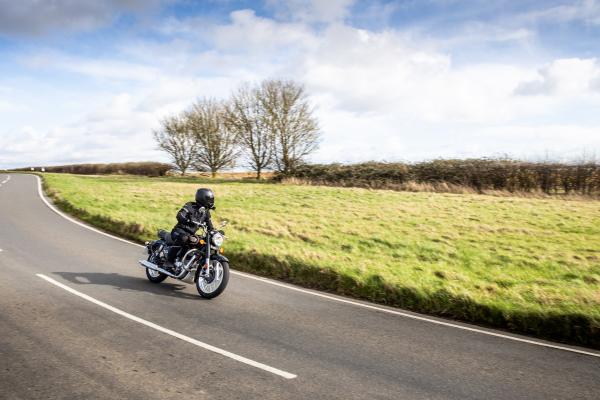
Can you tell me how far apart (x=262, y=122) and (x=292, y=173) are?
20.2ft

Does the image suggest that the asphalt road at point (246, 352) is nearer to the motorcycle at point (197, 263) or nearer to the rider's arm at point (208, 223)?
the motorcycle at point (197, 263)

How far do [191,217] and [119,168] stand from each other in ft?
199

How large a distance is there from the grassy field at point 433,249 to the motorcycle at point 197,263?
2256 millimetres

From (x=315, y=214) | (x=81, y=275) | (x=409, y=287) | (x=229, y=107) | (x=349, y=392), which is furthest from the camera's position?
(x=229, y=107)

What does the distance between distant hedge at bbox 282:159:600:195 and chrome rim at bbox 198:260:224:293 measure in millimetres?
22983

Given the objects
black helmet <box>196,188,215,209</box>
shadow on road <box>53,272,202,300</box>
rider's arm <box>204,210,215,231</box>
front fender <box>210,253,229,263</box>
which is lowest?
shadow on road <box>53,272,202,300</box>

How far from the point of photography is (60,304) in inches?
287

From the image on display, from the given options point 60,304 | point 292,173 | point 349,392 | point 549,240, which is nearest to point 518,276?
point 549,240

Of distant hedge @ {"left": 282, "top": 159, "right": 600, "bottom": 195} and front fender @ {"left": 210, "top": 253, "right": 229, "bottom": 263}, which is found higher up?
distant hedge @ {"left": 282, "top": 159, "right": 600, "bottom": 195}

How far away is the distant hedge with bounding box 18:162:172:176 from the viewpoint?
57.8 m

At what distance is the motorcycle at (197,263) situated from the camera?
8055 mm

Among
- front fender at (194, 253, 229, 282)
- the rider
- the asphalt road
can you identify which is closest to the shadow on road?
the asphalt road

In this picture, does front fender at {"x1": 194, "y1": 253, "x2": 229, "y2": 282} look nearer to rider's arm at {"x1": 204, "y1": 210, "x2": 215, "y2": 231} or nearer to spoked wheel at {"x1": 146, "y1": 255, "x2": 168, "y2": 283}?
rider's arm at {"x1": 204, "y1": 210, "x2": 215, "y2": 231}

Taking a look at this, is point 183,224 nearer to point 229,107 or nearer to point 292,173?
point 292,173
